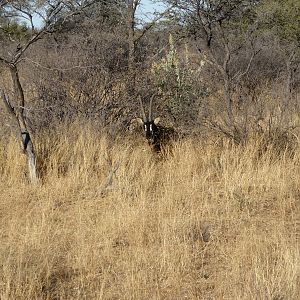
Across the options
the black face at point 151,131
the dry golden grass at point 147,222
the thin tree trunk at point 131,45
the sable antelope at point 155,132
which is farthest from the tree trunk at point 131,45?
the dry golden grass at point 147,222

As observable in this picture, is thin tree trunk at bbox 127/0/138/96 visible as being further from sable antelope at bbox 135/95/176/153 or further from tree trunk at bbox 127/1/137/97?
sable antelope at bbox 135/95/176/153

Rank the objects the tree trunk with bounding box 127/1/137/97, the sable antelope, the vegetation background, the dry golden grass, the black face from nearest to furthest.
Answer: the dry golden grass → the vegetation background → the sable antelope → the black face → the tree trunk with bounding box 127/1/137/97

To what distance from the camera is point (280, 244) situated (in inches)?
165

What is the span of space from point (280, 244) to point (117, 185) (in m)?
2.20

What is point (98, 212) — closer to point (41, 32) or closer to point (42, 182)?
point (42, 182)

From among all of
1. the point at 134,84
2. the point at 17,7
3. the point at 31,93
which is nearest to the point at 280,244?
the point at 17,7

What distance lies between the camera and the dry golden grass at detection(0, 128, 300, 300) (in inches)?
142

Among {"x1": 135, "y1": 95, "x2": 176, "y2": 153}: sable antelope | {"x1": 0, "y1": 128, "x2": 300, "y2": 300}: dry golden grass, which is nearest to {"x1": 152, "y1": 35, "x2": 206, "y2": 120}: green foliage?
{"x1": 135, "y1": 95, "x2": 176, "y2": 153}: sable antelope

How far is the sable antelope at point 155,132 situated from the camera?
759 centimetres

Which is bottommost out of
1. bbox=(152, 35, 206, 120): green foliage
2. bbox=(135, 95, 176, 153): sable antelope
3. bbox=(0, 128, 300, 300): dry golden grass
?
bbox=(0, 128, 300, 300): dry golden grass

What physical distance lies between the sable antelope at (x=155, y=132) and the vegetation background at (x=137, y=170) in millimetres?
187

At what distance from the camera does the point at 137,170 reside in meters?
6.42

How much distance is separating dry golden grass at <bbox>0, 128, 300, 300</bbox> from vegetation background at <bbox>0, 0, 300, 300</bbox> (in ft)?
0.06

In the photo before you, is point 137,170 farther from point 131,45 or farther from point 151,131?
point 131,45
